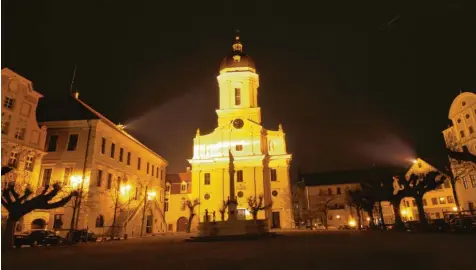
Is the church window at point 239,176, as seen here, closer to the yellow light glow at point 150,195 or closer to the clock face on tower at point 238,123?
the clock face on tower at point 238,123

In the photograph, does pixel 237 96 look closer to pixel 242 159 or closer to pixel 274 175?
pixel 242 159

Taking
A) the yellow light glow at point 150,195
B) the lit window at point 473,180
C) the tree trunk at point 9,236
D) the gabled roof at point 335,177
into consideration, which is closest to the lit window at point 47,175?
the tree trunk at point 9,236

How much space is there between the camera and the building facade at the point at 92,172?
29719 millimetres

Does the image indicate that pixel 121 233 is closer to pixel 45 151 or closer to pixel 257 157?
pixel 45 151

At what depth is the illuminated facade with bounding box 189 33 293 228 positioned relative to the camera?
50438 mm

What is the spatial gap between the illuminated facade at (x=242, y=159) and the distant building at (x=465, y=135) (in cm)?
2500

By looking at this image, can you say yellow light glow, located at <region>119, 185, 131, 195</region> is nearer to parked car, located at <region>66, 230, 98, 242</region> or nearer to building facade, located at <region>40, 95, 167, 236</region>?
building facade, located at <region>40, 95, 167, 236</region>

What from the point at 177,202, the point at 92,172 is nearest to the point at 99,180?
the point at 92,172

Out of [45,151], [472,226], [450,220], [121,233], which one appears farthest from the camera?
[121,233]

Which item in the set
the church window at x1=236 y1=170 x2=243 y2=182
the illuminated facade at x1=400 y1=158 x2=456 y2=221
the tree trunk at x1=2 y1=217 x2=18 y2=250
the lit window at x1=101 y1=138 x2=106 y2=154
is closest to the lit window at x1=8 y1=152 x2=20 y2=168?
the lit window at x1=101 y1=138 x2=106 y2=154

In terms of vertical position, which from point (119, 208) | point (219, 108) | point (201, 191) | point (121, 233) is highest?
point (219, 108)

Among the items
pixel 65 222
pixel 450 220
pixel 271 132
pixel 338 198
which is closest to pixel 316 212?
pixel 338 198

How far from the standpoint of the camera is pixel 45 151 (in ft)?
102

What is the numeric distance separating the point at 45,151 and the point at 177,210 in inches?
1163
